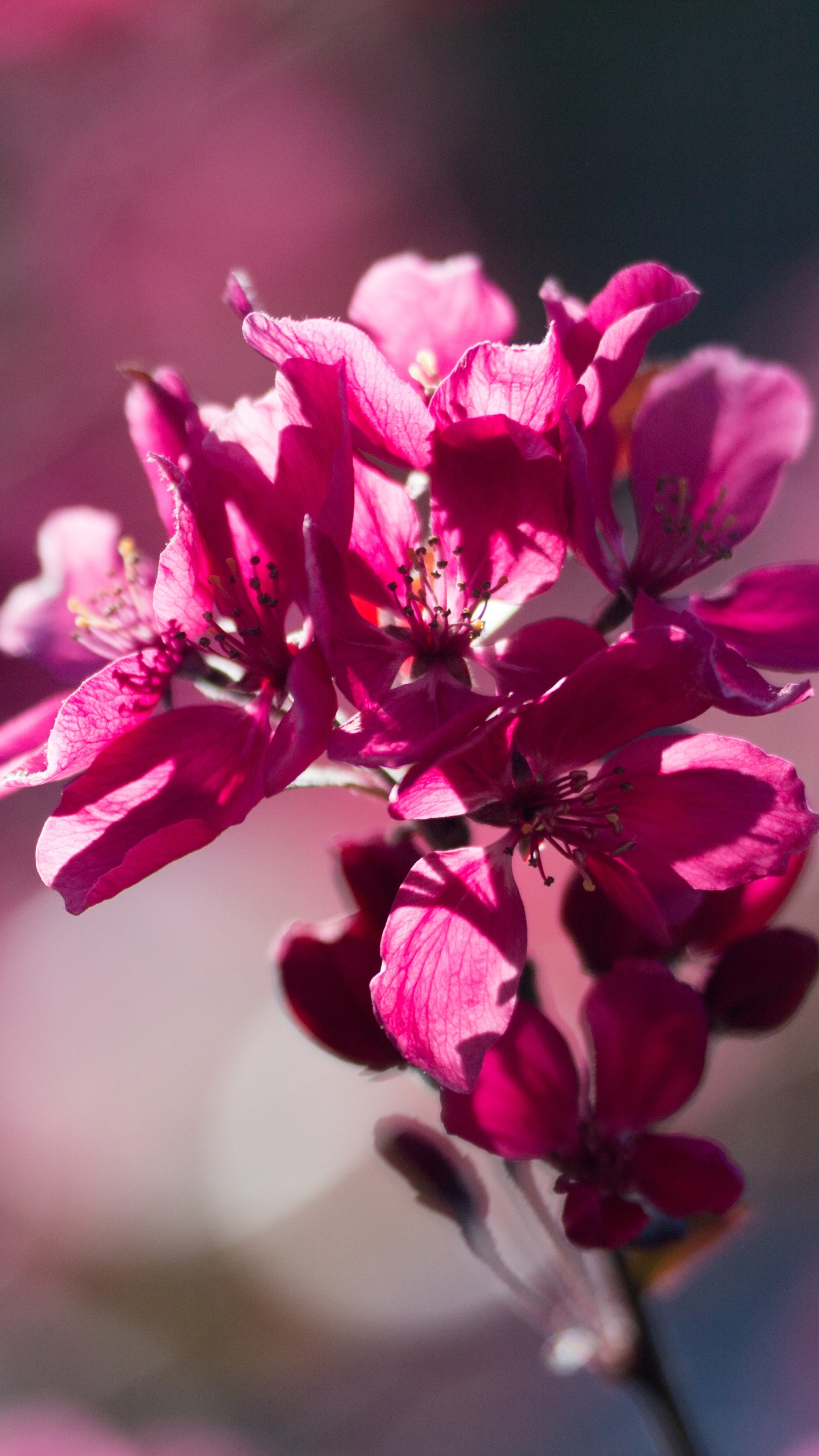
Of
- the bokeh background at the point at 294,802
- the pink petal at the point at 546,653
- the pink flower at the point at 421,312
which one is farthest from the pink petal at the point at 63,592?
the bokeh background at the point at 294,802

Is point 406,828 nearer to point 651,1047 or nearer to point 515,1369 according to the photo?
point 651,1047

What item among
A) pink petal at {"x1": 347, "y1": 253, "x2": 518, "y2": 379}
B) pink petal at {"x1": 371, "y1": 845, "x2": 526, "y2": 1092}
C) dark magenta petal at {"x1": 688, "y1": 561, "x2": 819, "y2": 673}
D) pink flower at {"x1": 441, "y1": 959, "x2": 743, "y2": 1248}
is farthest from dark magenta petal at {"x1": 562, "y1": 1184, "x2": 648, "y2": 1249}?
pink petal at {"x1": 347, "y1": 253, "x2": 518, "y2": 379}

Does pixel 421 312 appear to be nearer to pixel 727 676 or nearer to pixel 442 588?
pixel 442 588

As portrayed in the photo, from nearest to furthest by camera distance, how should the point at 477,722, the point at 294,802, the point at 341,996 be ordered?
1. the point at 477,722
2. the point at 341,996
3. the point at 294,802

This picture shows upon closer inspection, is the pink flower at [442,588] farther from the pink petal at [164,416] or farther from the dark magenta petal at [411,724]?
the pink petal at [164,416]

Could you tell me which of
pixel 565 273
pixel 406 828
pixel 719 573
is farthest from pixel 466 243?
pixel 406 828

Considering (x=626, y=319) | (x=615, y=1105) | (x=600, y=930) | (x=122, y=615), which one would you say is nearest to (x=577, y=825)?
(x=600, y=930)
